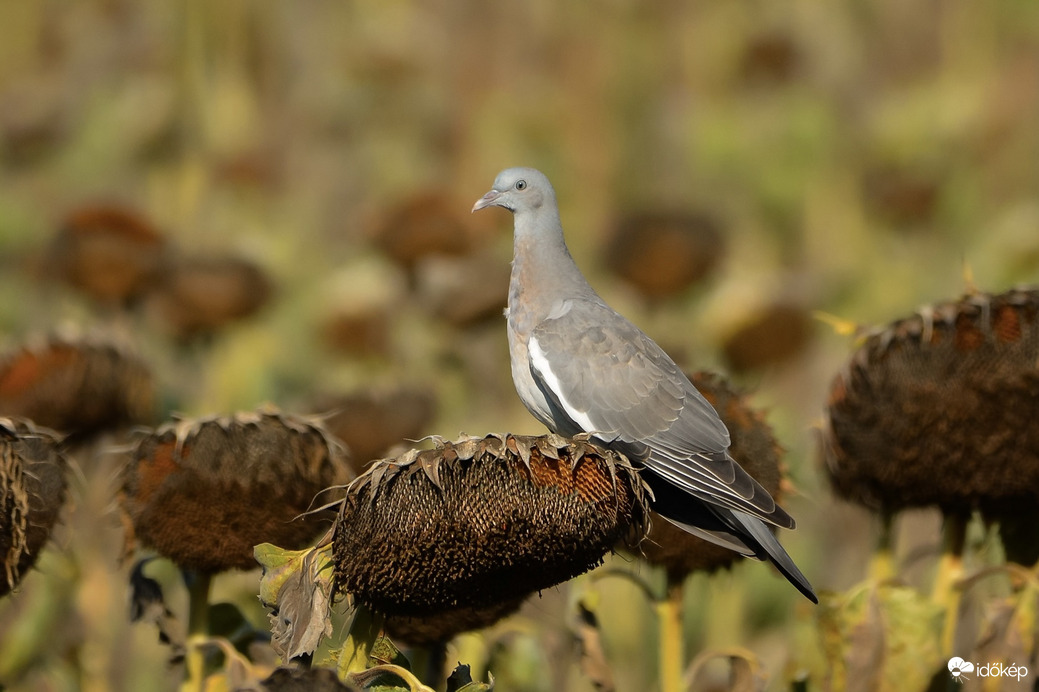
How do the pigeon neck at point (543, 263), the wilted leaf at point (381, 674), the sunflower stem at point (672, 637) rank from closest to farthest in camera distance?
the wilted leaf at point (381, 674) < the sunflower stem at point (672, 637) < the pigeon neck at point (543, 263)

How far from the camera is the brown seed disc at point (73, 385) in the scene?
5.33 m

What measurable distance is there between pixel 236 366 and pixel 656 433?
4.86 meters

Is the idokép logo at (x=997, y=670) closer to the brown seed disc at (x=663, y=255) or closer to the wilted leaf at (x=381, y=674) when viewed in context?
the wilted leaf at (x=381, y=674)

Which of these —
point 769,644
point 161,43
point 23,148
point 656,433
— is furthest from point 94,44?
point 656,433

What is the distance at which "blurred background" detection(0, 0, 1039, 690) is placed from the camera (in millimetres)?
6840

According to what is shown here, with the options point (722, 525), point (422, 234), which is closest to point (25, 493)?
point (722, 525)

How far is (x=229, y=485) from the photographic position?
148 inches

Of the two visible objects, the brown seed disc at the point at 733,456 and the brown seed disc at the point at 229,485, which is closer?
the brown seed disc at the point at 229,485

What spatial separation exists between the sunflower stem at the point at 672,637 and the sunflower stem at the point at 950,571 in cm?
86

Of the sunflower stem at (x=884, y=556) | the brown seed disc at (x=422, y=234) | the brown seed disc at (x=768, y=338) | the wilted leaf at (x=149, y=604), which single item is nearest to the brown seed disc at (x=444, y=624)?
the wilted leaf at (x=149, y=604)

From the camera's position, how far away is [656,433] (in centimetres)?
403

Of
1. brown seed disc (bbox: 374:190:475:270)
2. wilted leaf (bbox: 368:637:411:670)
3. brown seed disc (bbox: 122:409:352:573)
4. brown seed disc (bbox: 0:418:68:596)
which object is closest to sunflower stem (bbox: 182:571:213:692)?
brown seed disc (bbox: 122:409:352:573)

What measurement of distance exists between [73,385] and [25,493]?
7.48ft

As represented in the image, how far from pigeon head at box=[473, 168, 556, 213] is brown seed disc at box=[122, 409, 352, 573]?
1.43 meters
